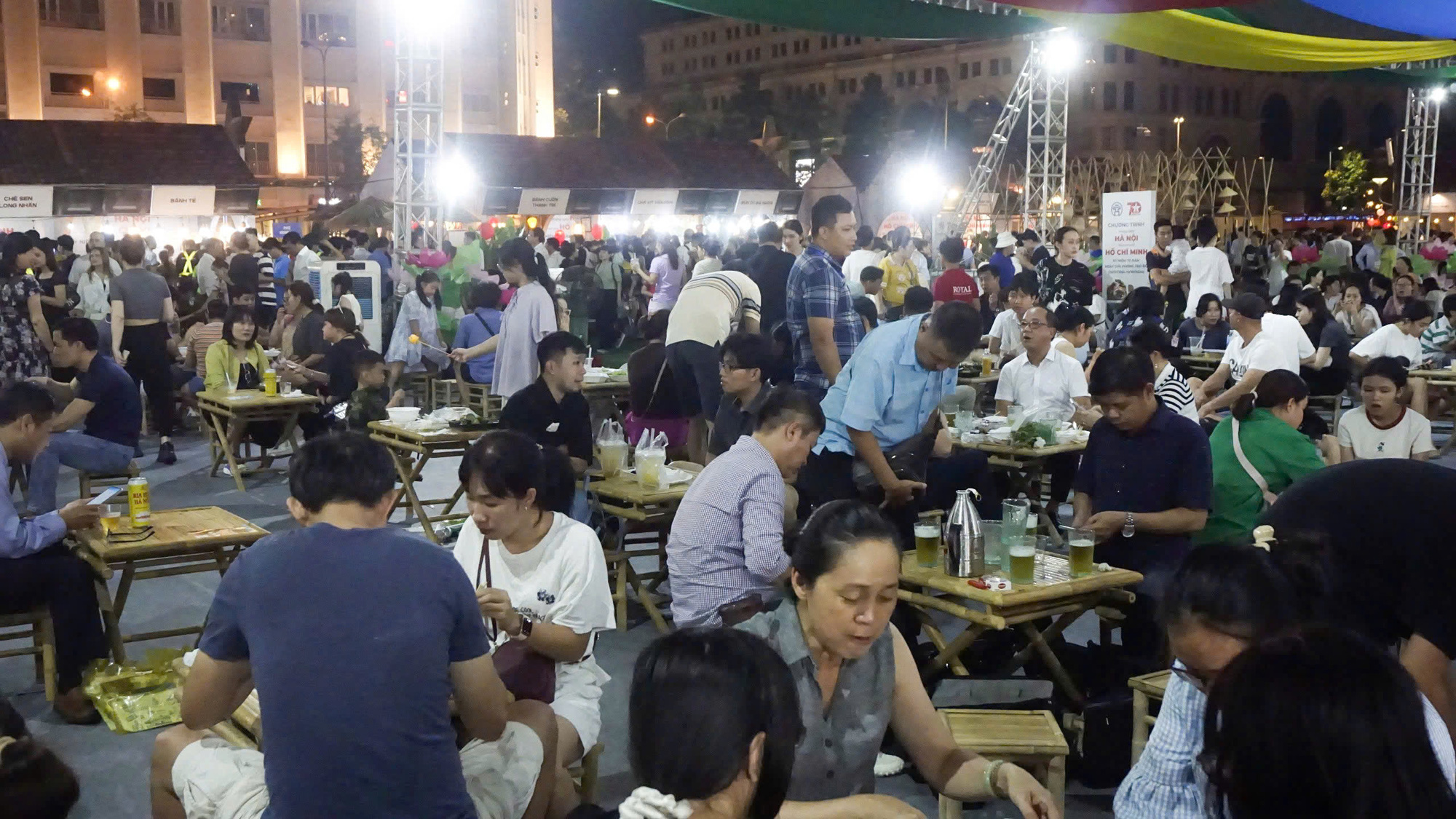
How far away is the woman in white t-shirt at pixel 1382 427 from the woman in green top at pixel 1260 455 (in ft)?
4.81

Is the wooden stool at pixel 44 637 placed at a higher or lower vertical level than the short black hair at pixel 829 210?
lower

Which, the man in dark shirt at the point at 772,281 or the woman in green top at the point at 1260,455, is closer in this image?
the woman in green top at the point at 1260,455

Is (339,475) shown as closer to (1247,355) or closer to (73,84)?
(1247,355)

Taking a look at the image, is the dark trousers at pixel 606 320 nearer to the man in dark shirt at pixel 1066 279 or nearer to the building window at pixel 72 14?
the man in dark shirt at pixel 1066 279

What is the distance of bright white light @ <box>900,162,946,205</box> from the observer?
103 feet

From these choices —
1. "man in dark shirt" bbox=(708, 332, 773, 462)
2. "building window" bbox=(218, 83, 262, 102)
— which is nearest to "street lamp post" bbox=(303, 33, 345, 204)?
"building window" bbox=(218, 83, 262, 102)

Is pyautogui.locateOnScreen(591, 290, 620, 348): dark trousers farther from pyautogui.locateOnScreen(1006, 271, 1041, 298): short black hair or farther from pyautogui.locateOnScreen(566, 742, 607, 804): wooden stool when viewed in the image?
pyautogui.locateOnScreen(566, 742, 607, 804): wooden stool

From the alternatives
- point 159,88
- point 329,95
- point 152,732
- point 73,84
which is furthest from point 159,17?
point 152,732

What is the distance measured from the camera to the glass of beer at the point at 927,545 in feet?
14.4

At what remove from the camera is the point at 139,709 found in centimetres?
469

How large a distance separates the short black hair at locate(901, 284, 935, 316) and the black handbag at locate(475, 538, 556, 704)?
670cm

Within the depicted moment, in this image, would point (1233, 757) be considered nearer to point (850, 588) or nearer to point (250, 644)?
point (850, 588)

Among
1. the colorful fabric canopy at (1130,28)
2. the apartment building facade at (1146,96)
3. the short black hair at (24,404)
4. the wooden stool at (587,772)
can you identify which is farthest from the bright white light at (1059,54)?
the apartment building facade at (1146,96)

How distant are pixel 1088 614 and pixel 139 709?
4.09m
